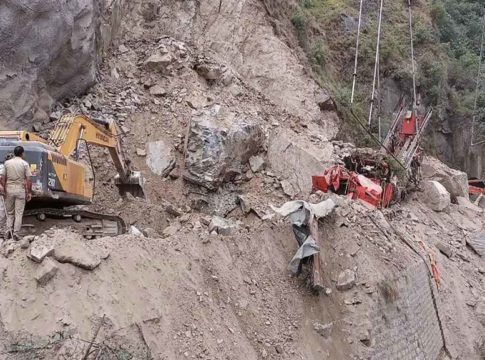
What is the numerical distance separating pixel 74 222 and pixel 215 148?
14.7ft

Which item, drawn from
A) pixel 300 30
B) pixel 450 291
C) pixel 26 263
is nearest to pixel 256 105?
pixel 300 30

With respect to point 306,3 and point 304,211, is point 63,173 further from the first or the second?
point 306,3

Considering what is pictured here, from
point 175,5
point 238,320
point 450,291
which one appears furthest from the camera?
point 175,5

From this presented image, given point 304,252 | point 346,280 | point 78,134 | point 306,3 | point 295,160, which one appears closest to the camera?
point 304,252

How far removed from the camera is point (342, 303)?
306 inches

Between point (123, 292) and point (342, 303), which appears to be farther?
point (342, 303)

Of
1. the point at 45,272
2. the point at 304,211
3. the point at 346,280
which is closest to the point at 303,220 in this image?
the point at 304,211

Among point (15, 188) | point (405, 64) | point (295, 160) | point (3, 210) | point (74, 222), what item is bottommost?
point (295, 160)

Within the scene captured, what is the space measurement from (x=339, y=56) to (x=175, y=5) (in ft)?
27.9

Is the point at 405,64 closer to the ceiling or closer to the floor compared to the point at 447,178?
closer to the ceiling

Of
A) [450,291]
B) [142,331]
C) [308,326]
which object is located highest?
[142,331]

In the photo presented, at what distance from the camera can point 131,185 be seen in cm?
1094

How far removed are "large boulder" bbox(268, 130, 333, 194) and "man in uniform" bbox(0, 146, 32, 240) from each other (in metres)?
6.68

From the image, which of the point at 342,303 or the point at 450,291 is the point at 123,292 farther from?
the point at 450,291
